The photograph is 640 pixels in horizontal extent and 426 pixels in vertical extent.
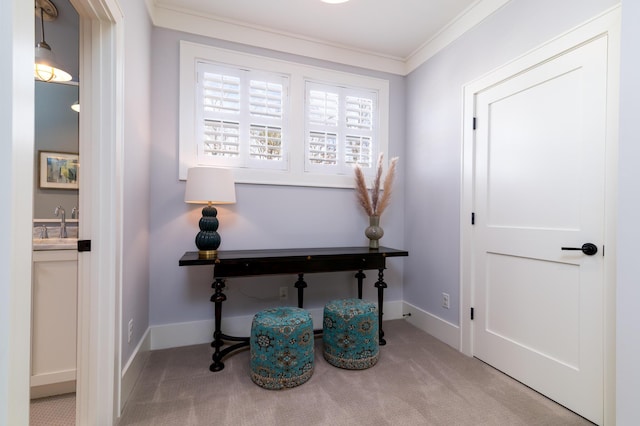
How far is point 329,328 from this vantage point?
85.0 inches

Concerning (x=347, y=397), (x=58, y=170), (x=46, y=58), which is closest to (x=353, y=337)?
(x=347, y=397)

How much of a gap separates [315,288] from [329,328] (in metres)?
0.65

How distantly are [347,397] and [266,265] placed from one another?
998mm

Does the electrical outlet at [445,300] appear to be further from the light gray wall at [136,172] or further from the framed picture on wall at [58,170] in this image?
the framed picture on wall at [58,170]

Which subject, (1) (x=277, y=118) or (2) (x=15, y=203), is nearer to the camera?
(2) (x=15, y=203)

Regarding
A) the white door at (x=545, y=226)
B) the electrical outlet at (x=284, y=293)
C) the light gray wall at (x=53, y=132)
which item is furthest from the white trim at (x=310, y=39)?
the electrical outlet at (x=284, y=293)

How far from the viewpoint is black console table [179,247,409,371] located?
2.07m

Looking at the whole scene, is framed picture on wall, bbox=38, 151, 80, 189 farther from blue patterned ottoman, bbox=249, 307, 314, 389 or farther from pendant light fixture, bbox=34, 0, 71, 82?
blue patterned ottoman, bbox=249, 307, 314, 389

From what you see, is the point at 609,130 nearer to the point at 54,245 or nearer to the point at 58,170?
the point at 54,245

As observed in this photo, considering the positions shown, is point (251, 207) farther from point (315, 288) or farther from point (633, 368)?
point (633, 368)

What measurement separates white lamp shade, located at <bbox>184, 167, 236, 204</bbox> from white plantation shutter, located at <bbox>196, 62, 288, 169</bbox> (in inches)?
14.3

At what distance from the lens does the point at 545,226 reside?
Answer: 182 centimetres

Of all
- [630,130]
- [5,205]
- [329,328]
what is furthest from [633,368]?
[5,205]

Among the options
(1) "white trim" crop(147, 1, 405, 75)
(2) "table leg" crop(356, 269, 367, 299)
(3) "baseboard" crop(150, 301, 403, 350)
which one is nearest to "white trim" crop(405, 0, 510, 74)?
(1) "white trim" crop(147, 1, 405, 75)
